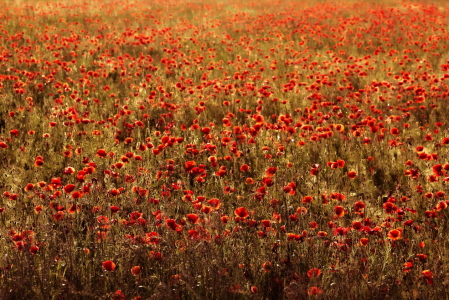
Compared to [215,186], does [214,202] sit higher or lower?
→ higher

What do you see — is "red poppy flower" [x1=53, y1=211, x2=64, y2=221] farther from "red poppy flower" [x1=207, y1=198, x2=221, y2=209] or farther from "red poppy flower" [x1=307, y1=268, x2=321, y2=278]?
"red poppy flower" [x1=307, y1=268, x2=321, y2=278]

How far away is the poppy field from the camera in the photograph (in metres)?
2.28

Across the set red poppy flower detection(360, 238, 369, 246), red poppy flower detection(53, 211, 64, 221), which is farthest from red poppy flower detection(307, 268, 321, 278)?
red poppy flower detection(53, 211, 64, 221)

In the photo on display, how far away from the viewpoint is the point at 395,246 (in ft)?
8.35

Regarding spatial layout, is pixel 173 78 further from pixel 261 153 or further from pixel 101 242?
pixel 101 242

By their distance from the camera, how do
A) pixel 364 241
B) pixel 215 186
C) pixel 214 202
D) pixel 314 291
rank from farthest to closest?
pixel 215 186
pixel 214 202
pixel 364 241
pixel 314 291

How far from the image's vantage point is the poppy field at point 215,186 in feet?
7.49

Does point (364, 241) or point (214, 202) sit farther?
point (214, 202)

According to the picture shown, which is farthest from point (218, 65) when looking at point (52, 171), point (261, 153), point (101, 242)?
point (101, 242)

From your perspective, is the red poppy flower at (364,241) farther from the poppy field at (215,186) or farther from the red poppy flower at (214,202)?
the red poppy flower at (214,202)

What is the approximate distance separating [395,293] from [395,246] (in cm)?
39

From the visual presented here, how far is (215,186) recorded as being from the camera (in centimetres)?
346

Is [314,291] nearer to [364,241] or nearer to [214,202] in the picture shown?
[364,241]

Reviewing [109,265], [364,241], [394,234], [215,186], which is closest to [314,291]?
[364,241]
